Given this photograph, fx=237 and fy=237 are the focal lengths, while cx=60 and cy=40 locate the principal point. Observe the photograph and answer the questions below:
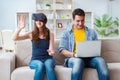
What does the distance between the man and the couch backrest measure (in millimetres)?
216

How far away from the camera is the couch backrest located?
120 inches

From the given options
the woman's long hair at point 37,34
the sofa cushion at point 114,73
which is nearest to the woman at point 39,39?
the woman's long hair at point 37,34

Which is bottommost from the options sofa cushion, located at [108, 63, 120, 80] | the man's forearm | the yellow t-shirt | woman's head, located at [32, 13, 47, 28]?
sofa cushion, located at [108, 63, 120, 80]

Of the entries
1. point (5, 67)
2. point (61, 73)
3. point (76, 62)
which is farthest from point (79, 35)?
point (5, 67)

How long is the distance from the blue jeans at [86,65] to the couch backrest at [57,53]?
1.17 feet

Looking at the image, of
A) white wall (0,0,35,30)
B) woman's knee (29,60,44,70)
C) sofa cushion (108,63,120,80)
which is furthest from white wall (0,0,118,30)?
sofa cushion (108,63,120,80)

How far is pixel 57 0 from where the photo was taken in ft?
27.8

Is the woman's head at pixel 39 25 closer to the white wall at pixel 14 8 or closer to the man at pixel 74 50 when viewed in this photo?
the man at pixel 74 50

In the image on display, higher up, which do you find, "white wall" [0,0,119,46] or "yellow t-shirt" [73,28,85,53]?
"white wall" [0,0,119,46]

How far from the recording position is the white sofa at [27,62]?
2.64m

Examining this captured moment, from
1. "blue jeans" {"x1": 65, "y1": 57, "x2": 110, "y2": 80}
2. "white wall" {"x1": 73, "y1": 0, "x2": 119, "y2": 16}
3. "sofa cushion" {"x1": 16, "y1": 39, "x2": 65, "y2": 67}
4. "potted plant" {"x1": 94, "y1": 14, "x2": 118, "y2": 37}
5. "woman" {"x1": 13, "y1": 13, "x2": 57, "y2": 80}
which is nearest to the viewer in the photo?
"blue jeans" {"x1": 65, "y1": 57, "x2": 110, "y2": 80}

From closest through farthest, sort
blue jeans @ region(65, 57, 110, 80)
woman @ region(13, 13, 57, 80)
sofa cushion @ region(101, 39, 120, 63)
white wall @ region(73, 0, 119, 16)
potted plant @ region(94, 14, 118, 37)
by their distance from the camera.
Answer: blue jeans @ region(65, 57, 110, 80) < woman @ region(13, 13, 57, 80) < sofa cushion @ region(101, 39, 120, 63) < potted plant @ region(94, 14, 118, 37) < white wall @ region(73, 0, 119, 16)

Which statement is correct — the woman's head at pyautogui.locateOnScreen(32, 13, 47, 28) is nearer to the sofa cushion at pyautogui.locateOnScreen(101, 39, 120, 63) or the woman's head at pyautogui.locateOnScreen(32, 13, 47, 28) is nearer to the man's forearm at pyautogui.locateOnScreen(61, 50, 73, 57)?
the man's forearm at pyautogui.locateOnScreen(61, 50, 73, 57)

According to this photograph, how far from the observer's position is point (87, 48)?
2678mm
